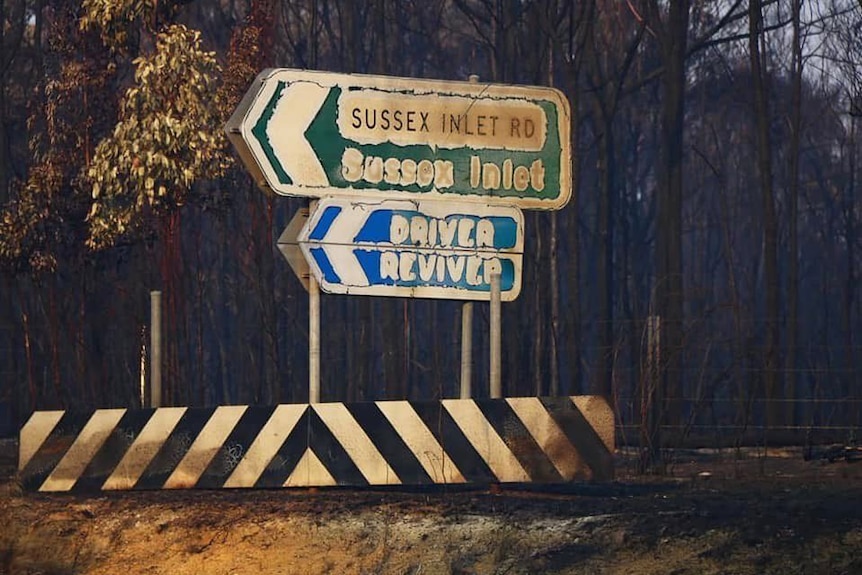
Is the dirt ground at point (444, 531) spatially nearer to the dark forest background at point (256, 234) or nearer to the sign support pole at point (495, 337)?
the sign support pole at point (495, 337)

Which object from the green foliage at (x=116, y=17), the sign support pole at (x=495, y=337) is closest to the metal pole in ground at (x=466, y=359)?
the sign support pole at (x=495, y=337)

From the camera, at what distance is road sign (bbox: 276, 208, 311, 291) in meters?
11.8

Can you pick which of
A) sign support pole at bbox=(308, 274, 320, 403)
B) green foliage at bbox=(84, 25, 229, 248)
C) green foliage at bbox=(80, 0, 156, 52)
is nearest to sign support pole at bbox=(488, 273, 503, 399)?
sign support pole at bbox=(308, 274, 320, 403)

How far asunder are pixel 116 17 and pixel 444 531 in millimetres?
Answer: 14074

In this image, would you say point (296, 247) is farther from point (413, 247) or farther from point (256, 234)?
point (256, 234)

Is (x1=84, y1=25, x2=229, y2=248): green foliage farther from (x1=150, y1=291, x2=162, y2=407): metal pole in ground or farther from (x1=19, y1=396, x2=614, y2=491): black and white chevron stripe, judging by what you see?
(x1=19, y1=396, x2=614, y2=491): black and white chevron stripe

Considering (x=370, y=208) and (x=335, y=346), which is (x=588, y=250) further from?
(x=370, y=208)

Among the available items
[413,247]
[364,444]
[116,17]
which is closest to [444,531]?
[364,444]

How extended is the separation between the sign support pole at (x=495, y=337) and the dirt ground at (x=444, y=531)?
2.81ft

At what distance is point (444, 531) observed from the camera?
9227 mm

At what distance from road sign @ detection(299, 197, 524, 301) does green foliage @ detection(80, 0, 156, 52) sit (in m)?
10.5

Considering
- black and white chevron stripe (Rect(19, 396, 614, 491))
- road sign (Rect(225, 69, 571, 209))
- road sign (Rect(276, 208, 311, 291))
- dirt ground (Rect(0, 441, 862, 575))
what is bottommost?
dirt ground (Rect(0, 441, 862, 575))

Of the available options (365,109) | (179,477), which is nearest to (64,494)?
(179,477)

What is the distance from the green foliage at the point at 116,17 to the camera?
21.0 metres
